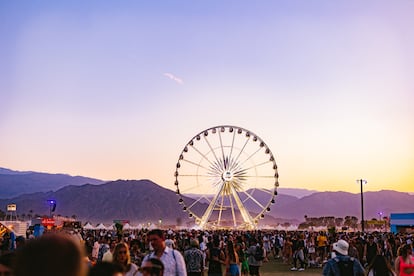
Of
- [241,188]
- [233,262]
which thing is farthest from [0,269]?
[241,188]

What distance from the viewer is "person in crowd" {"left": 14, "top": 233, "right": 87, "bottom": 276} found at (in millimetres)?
1997

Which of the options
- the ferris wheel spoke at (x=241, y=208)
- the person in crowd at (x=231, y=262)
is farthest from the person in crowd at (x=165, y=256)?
the ferris wheel spoke at (x=241, y=208)

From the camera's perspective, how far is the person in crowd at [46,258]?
200 cm

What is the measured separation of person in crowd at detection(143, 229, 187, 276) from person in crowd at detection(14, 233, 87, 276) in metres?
4.87

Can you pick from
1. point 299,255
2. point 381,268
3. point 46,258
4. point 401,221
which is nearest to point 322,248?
point 299,255

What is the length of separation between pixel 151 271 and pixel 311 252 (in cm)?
2374

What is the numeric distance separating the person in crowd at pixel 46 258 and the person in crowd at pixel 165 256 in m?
4.87

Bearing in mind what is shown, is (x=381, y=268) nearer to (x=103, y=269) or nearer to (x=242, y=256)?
(x=103, y=269)

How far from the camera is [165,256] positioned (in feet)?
23.0

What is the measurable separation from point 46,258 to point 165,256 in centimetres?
512

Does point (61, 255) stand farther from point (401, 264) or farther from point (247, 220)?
point (247, 220)

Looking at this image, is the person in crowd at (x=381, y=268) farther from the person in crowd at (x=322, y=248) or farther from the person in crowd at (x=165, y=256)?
the person in crowd at (x=322, y=248)

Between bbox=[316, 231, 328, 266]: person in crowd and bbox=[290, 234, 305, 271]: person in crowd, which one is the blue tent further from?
bbox=[290, 234, 305, 271]: person in crowd

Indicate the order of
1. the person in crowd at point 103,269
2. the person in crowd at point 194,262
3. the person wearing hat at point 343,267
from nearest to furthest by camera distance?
the person in crowd at point 103,269
the person wearing hat at point 343,267
the person in crowd at point 194,262
